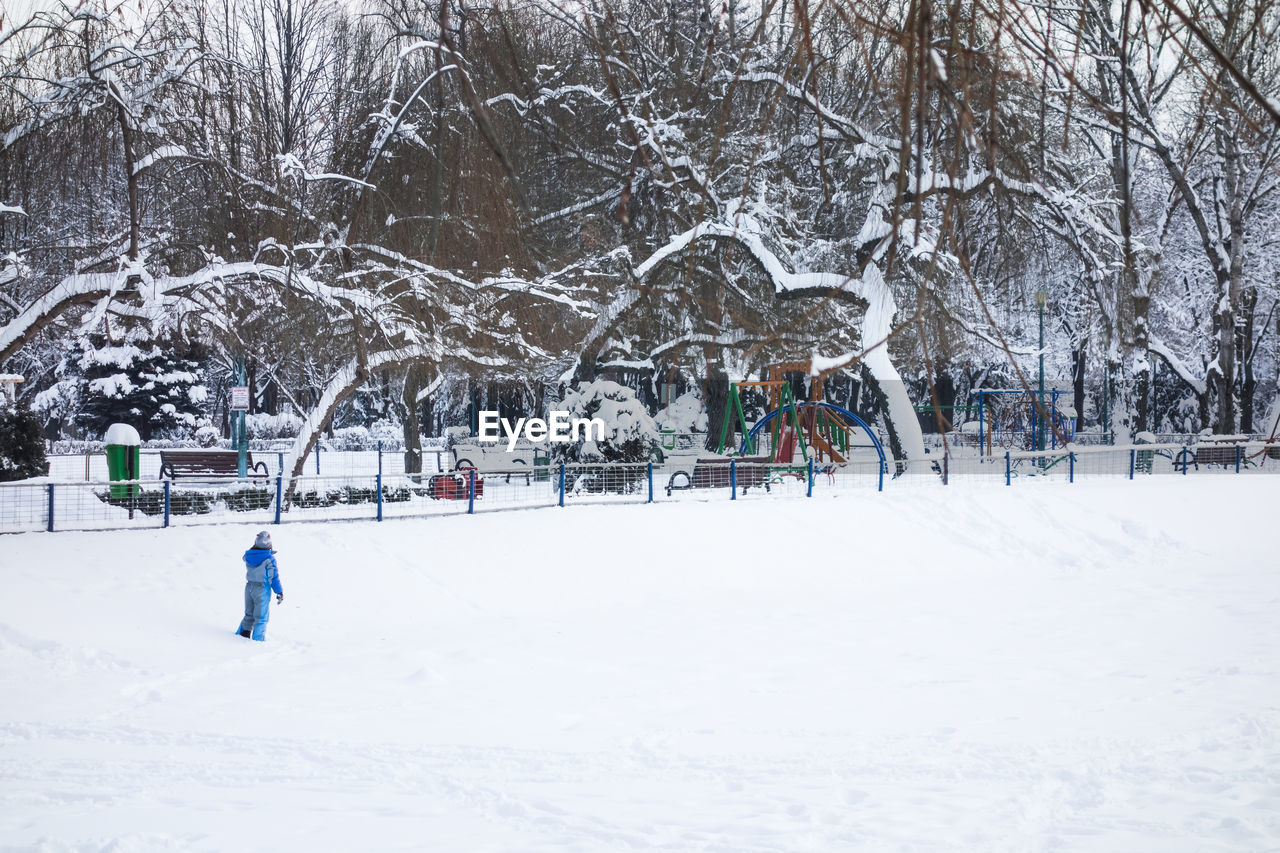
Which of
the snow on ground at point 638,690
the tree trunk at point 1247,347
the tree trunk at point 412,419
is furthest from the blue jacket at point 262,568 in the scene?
the tree trunk at point 1247,347

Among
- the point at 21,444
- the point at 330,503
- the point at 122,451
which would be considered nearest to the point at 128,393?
the point at 21,444

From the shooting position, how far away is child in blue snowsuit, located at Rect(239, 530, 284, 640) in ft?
42.8

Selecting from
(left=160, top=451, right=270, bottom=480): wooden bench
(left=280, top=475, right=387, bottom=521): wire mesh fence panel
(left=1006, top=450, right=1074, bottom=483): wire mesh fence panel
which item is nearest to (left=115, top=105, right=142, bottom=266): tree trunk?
(left=280, top=475, right=387, bottom=521): wire mesh fence panel

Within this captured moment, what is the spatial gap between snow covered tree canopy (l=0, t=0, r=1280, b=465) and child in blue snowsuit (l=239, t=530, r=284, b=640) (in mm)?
3642

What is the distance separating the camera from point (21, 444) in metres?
23.9

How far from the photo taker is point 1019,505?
24.2 metres

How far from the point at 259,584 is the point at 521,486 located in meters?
9.27

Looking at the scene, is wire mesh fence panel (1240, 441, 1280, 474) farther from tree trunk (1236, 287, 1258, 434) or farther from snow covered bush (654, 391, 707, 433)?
snow covered bush (654, 391, 707, 433)

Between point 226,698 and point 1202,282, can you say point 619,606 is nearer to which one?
point 226,698

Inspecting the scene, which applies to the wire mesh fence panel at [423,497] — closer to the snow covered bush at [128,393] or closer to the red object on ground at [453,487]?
the red object on ground at [453,487]

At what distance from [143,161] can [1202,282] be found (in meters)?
41.5

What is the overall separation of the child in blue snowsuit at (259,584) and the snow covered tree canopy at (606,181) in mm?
3642

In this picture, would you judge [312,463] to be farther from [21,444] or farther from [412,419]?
[21,444]

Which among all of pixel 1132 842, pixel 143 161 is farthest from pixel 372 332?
pixel 1132 842
